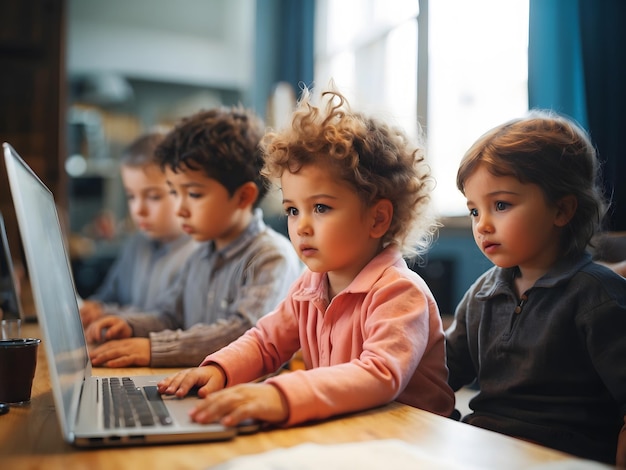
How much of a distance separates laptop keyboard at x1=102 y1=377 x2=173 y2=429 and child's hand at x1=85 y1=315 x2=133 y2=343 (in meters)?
0.48

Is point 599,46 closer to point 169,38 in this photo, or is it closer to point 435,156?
point 435,156

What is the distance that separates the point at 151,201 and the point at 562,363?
1514 millimetres

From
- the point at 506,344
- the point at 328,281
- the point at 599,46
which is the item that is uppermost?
the point at 599,46

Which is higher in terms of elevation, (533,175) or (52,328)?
(533,175)

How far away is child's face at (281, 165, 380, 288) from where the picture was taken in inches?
44.4

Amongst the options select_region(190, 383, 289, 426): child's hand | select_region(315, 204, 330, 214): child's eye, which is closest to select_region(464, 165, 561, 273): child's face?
select_region(315, 204, 330, 214): child's eye

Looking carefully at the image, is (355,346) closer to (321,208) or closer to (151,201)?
(321,208)

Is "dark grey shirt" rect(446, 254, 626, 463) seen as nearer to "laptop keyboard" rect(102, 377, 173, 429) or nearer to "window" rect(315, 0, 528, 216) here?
"laptop keyboard" rect(102, 377, 173, 429)

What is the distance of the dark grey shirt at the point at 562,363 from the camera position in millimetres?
1050

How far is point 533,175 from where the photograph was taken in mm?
1129

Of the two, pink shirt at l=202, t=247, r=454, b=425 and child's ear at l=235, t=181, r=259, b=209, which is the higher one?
child's ear at l=235, t=181, r=259, b=209

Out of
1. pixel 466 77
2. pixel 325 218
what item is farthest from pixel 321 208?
pixel 466 77

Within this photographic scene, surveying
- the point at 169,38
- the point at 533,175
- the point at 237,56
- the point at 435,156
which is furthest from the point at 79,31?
the point at 533,175

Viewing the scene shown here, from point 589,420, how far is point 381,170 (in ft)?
1.79
